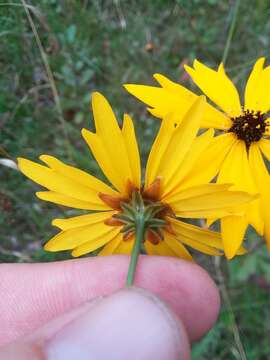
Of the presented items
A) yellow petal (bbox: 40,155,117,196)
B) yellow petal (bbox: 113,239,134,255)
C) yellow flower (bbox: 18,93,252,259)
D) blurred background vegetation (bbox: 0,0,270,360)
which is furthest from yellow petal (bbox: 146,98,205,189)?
blurred background vegetation (bbox: 0,0,270,360)

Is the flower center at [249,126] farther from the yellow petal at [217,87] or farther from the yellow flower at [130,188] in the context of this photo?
the yellow flower at [130,188]

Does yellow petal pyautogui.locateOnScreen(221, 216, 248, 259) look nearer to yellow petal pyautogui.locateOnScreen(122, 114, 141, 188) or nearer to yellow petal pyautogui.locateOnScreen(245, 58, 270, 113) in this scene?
yellow petal pyautogui.locateOnScreen(122, 114, 141, 188)

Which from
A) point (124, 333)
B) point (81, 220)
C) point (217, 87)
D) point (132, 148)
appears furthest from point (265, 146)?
point (124, 333)

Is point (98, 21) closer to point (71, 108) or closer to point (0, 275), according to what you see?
point (71, 108)

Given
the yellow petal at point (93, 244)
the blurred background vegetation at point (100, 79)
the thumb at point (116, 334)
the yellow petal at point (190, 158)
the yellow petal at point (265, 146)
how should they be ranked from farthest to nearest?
the blurred background vegetation at point (100, 79) → the yellow petal at point (265, 146) → the yellow petal at point (93, 244) → the yellow petal at point (190, 158) → the thumb at point (116, 334)

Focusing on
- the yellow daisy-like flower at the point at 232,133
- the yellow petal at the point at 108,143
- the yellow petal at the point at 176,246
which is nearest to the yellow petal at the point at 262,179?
the yellow daisy-like flower at the point at 232,133

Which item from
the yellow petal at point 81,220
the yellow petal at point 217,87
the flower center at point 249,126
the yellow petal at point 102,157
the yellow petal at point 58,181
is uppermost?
the yellow petal at point 217,87

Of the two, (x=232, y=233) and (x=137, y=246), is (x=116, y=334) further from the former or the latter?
(x=232, y=233)

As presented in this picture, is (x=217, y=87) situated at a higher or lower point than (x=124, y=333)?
higher
